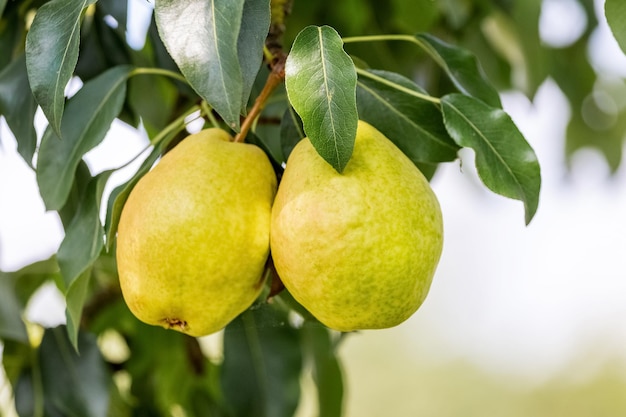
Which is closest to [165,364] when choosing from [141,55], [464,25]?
[141,55]

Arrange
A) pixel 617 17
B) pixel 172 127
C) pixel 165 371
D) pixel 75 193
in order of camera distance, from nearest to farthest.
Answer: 1. pixel 617 17
2. pixel 172 127
3. pixel 75 193
4. pixel 165 371

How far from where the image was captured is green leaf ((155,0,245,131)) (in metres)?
0.49

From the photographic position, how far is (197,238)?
56 centimetres

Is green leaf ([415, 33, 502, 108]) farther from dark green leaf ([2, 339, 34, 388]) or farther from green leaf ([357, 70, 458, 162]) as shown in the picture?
dark green leaf ([2, 339, 34, 388])

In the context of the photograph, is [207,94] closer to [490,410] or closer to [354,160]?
[354,160]

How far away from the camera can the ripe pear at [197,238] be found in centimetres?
56

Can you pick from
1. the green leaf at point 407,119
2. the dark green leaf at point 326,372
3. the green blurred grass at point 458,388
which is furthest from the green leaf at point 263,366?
the green blurred grass at point 458,388

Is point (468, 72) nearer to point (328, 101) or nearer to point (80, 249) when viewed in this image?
point (328, 101)

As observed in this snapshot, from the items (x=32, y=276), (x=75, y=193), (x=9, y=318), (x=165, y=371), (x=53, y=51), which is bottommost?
(x=165, y=371)

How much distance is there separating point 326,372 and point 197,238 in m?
0.54

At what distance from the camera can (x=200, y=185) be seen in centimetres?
58

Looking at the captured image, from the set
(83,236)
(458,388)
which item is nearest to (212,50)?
(83,236)

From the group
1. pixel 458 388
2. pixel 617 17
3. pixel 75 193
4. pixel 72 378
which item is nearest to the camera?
pixel 617 17

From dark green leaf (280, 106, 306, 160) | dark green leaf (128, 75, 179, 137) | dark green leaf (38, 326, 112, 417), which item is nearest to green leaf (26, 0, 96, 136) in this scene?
dark green leaf (280, 106, 306, 160)
